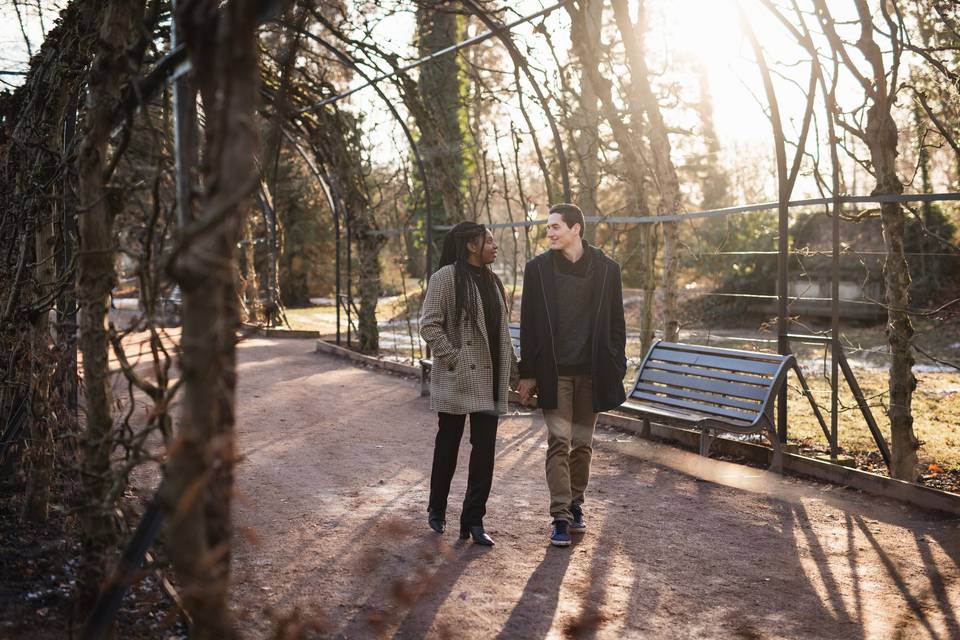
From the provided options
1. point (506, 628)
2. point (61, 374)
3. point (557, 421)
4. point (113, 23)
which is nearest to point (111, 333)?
point (113, 23)

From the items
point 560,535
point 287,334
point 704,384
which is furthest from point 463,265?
point 287,334

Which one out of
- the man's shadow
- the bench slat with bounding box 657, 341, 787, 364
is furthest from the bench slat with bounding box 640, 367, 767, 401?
the man's shadow

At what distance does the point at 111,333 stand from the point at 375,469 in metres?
3.89

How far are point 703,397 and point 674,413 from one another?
9.6 inches

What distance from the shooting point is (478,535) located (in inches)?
199

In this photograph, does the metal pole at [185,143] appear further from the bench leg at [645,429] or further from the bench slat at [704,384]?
the bench leg at [645,429]

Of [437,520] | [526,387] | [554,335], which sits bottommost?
[437,520]

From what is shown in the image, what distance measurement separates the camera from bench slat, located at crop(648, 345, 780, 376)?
691 cm

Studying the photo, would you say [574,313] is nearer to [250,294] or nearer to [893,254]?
[893,254]

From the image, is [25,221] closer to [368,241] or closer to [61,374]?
[61,374]

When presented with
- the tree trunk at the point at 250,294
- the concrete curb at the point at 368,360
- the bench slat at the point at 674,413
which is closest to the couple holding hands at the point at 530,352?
the bench slat at the point at 674,413

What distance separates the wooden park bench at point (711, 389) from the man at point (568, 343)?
1.87 m

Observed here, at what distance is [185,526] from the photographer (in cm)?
213

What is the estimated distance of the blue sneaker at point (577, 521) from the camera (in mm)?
5289
